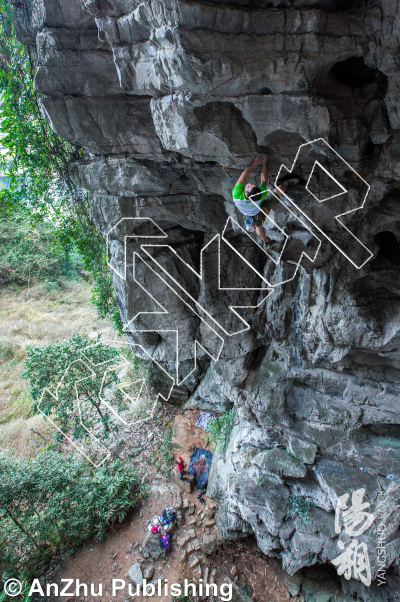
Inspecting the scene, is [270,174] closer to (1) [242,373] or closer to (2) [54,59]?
(2) [54,59]

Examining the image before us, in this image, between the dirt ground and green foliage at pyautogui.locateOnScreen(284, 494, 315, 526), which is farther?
the dirt ground

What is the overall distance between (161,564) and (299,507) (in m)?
3.39

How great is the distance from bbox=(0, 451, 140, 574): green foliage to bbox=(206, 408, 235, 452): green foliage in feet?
8.11

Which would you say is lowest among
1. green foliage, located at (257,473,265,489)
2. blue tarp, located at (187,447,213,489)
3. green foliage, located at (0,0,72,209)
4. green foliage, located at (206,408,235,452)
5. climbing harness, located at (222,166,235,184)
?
blue tarp, located at (187,447,213,489)

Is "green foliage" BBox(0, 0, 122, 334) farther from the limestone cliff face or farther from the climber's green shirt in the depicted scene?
the climber's green shirt

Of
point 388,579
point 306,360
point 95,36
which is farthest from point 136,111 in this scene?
point 388,579

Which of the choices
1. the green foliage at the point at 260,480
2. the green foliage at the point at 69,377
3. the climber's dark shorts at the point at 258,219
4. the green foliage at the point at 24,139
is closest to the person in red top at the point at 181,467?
the green foliage at the point at 69,377

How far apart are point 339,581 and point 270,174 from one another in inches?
322

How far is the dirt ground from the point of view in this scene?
681cm

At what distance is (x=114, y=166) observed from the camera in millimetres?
5637

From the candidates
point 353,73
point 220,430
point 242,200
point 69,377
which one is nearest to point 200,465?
point 220,430

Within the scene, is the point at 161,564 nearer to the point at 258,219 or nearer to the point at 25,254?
the point at 258,219

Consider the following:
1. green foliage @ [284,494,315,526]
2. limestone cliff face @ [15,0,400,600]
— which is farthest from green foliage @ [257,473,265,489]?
green foliage @ [284,494,315,526]

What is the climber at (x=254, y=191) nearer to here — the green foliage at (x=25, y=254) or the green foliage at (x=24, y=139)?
the green foliage at (x=24, y=139)
